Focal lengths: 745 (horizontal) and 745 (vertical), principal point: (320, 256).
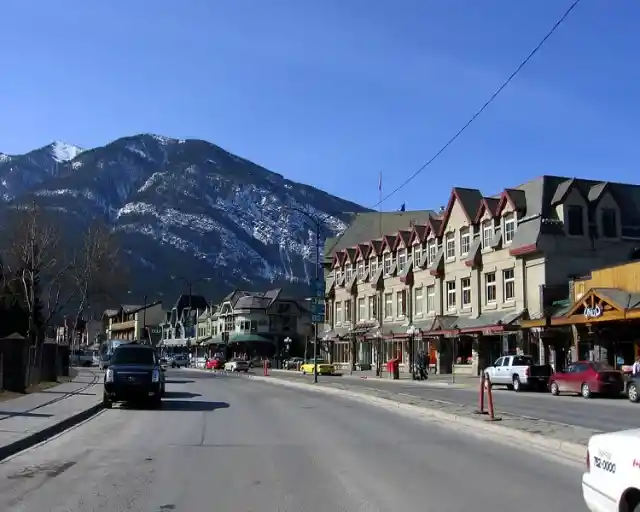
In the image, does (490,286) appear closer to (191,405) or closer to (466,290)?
(466,290)

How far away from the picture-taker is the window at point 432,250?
59178 millimetres

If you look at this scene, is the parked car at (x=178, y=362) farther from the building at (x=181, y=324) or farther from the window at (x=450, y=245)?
the window at (x=450, y=245)

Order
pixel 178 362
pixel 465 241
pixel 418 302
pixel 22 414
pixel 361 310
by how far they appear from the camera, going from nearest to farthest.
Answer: pixel 22 414
pixel 465 241
pixel 418 302
pixel 361 310
pixel 178 362

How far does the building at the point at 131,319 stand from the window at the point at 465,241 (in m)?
104

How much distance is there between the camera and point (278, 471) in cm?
1112

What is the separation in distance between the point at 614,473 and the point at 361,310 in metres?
67.3

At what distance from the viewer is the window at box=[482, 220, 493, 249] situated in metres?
50.6

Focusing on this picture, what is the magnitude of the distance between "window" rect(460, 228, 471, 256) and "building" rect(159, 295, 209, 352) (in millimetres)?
82632

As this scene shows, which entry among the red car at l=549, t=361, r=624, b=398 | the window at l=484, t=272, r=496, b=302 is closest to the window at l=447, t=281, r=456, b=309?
the window at l=484, t=272, r=496, b=302

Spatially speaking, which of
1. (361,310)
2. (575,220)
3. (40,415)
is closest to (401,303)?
(361,310)

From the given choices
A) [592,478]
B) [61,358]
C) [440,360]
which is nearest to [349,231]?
[440,360]

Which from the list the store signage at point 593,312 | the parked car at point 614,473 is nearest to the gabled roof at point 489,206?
the store signage at point 593,312

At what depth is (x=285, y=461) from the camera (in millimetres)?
12172

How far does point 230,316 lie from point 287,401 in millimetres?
86253
